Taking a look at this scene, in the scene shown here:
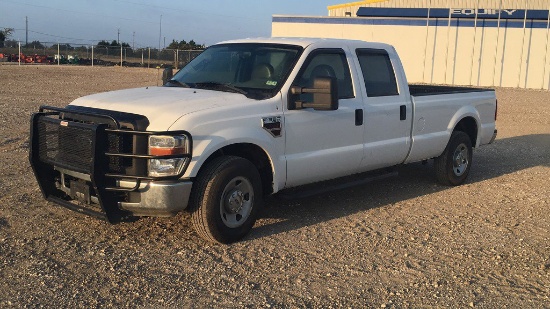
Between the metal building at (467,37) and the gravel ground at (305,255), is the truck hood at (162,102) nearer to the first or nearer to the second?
the gravel ground at (305,255)

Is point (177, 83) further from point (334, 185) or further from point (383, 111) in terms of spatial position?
point (383, 111)

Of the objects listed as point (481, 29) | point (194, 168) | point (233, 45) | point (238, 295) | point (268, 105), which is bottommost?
point (238, 295)

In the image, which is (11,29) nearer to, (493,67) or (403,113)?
(493,67)

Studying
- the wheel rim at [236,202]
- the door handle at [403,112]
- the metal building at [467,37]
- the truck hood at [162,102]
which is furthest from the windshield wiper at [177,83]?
the metal building at [467,37]

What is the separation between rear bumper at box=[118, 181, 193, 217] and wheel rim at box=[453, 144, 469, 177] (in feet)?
15.9

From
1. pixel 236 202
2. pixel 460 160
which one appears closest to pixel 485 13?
pixel 460 160

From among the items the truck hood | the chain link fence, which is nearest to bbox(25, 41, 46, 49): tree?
the chain link fence

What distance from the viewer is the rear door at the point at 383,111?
23.7 ft

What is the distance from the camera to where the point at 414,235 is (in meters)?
6.39

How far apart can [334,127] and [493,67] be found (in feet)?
105

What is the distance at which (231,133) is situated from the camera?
5664mm

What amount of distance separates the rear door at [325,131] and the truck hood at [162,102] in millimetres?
708

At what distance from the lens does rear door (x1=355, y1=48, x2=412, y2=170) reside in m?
7.24

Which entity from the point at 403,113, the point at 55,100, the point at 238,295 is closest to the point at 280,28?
the point at 55,100
